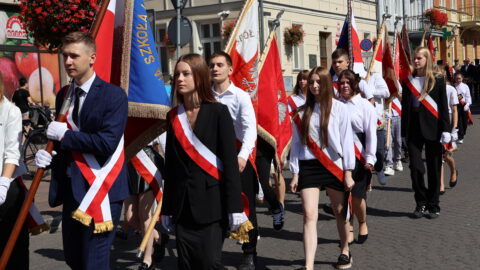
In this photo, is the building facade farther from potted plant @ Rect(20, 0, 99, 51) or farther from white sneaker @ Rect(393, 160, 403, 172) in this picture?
potted plant @ Rect(20, 0, 99, 51)

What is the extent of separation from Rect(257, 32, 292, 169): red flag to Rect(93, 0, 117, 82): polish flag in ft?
6.98

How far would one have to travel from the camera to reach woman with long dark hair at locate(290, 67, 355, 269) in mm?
5469

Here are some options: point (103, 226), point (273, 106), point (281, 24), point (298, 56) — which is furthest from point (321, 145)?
point (298, 56)

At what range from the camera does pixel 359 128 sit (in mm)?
6422

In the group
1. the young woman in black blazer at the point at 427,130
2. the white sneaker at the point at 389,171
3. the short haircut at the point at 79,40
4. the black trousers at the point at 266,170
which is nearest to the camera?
the short haircut at the point at 79,40

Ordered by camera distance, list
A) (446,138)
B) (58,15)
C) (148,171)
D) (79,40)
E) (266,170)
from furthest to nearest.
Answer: (58,15)
(446,138)
(266,170)
(148,171)
(79,40)

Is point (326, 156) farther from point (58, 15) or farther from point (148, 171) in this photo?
point (58, 15)

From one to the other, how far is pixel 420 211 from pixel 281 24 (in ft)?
63.4

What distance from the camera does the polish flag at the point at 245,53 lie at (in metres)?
6.71

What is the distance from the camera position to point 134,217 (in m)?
6.48

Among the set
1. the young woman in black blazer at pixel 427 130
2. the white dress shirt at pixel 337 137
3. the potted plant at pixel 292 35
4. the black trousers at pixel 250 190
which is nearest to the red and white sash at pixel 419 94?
the young woman in black blazer at pixel 427 130

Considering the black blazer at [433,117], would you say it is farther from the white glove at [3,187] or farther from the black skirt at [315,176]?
the white glove at [3,187]

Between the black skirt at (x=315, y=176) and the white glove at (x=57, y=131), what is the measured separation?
7.84 feet

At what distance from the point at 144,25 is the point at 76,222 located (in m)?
2.40
